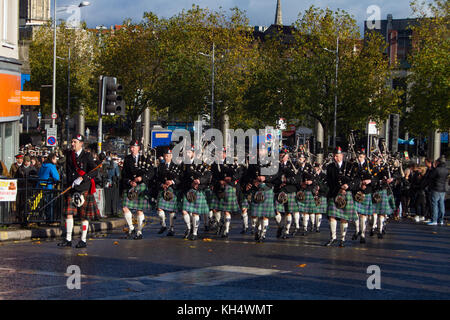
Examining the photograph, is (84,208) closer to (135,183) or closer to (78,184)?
(78,184)

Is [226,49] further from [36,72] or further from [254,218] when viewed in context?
[254,218]

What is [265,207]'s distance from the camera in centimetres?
1576

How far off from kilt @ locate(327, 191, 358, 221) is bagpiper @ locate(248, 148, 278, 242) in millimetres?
1241

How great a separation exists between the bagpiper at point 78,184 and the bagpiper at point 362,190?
5343 millimetres

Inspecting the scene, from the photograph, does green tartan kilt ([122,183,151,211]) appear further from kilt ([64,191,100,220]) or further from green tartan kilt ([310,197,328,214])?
green tartan kilt ([310,197,328,214])

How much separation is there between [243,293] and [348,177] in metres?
6.80

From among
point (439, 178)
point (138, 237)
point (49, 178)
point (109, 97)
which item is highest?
point (109, 97)

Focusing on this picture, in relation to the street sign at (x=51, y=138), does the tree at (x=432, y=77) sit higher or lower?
higher

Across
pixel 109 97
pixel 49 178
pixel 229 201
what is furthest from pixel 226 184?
pixel 109 97

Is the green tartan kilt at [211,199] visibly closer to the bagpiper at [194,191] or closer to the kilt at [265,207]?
the bagpiper at [194,191]

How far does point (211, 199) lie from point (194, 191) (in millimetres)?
1350

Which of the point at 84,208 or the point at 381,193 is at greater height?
the point at 381,193

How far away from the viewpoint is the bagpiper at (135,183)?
1566 cm

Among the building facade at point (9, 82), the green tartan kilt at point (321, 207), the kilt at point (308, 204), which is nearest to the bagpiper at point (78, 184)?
the kilt at point (308, 204)
